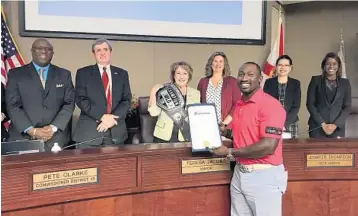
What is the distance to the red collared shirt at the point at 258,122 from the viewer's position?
91.7 inches

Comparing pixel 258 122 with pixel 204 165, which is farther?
pixel 204 165

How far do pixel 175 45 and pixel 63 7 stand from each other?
1292 mm

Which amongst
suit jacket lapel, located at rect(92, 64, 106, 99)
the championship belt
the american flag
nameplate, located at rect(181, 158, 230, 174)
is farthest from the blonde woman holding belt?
the american flag

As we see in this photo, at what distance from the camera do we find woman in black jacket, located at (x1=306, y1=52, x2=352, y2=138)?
3676 mm

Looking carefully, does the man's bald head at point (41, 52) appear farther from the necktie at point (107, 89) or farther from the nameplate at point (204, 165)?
the nameplate at point (204, 165)

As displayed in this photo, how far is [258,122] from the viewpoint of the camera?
7.81ft

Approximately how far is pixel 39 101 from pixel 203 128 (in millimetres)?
1124

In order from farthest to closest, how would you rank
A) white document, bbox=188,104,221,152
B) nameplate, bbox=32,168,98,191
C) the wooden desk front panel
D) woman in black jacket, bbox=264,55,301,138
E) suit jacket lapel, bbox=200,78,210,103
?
woman in black jacket, bbox=264,55,301,138 → suit jacket lapel, bbox=200,78,210,103 → white document, bbox=188,104,221,152 → the wooden desk front panel → nameplate, bbox=32,168,98,191

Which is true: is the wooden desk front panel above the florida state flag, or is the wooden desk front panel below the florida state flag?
below

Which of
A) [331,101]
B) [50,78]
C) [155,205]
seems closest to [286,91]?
[331,101]

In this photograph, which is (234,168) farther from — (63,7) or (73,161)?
(63,7)

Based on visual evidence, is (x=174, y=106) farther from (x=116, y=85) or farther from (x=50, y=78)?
(x=50, y=78)

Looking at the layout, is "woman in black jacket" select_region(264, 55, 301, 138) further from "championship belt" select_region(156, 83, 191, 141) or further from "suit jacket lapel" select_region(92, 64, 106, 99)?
"suit jacket lapel" select_region(92, 64, 106, 99)

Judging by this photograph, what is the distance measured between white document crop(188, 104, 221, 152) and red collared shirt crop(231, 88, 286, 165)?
4.6 inches
